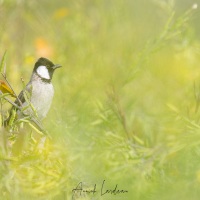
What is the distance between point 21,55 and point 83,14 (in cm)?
34

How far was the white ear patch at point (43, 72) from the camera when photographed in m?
2.75

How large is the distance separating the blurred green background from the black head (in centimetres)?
6

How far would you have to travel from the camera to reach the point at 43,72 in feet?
9.11

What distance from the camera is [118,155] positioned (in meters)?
1.37

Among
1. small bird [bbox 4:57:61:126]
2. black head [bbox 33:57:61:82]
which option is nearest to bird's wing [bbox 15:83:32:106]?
small bird [bbox 4:57:61:126]

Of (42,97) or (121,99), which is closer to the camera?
(121,99)

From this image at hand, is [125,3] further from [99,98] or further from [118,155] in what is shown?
[118,155]

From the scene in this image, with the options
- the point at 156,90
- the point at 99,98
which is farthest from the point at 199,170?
the point at 156,90

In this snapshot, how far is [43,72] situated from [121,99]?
90 centimetres

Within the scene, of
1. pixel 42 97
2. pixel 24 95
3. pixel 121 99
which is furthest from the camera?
pixel 42 97
